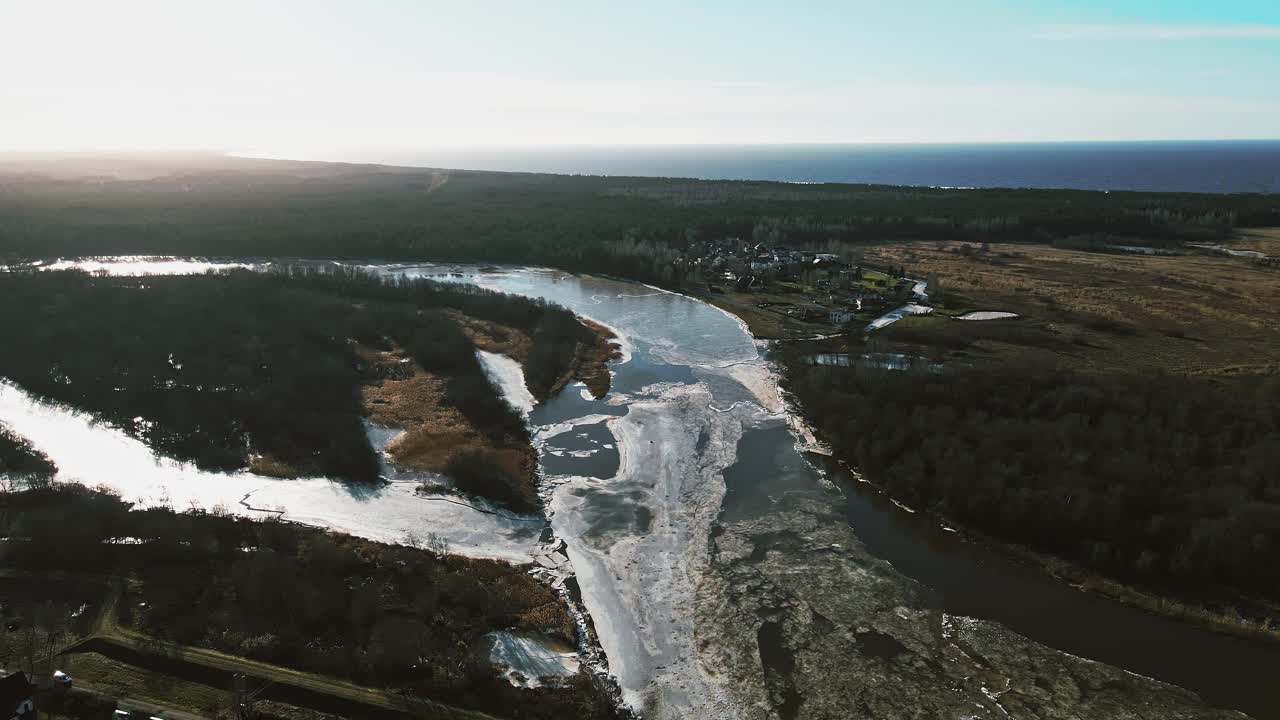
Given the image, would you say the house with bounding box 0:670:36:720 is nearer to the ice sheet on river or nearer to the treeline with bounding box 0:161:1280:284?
the ice sheet on river

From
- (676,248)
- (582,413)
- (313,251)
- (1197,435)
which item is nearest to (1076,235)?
(676,248)

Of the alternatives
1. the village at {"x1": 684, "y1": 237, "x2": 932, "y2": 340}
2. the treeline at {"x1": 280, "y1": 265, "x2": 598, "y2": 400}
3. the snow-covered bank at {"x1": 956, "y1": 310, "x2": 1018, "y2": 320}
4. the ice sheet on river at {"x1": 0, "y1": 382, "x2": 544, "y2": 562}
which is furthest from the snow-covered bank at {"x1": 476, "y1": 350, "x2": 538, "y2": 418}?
the snow-covered bank at {"x1": 956, "y1": 310, "x2": 1018, "y2": 320}

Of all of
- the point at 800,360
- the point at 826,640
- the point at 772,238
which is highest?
the point at 772,238

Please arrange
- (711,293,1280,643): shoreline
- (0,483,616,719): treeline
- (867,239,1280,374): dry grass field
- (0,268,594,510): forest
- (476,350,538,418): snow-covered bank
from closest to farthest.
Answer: (0,483,616,719): treeline < (711,293,1280,643): shoreline < (0,268,594,510): forest < (476,350,538,418): snow-covered bank < (867,239,1280,374): dry grass field

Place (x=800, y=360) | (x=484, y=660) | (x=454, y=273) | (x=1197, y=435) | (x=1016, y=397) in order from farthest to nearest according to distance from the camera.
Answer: (x=454, y=273), (x=800, y=360), (x=1016, y=397), (x=1197, y=435), (x=484, y=660)

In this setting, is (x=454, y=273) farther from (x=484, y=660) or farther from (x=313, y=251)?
(x=484, y=660)

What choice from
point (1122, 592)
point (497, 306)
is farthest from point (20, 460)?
point (1122, 592)

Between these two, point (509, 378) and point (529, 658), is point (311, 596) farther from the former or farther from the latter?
point (509, 378)

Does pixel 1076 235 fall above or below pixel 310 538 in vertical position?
above
